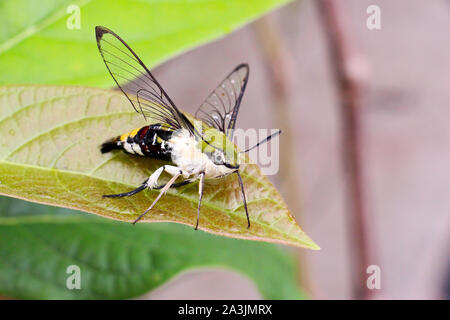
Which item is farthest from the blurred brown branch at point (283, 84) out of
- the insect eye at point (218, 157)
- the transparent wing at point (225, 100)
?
the insect eye at point (218, 157)

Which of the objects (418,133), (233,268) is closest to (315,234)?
(418,133)

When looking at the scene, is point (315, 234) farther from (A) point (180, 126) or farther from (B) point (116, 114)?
(B) point (116, 114)

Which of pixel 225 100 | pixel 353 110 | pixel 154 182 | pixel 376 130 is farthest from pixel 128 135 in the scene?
pixel 376 130

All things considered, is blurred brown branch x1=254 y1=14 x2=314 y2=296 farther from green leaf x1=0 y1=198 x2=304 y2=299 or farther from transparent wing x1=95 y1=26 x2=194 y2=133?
transparent wing x1=95 y1=26 x2=194 y2=133

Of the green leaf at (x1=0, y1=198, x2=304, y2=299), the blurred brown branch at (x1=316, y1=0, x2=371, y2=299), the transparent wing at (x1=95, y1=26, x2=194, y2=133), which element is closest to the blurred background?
the blurred brown branch at (x1=316, y1=0, x2=371, y2=299)

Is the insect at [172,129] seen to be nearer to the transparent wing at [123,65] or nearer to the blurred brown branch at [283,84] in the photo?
the transparent wing at [123,65]
